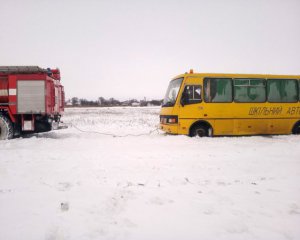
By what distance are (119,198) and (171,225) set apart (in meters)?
1.16

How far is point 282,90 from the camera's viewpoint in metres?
12.5

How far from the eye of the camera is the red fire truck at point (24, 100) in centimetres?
1141

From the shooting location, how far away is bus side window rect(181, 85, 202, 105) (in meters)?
11.2

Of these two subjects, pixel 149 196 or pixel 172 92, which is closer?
pixel 149 196

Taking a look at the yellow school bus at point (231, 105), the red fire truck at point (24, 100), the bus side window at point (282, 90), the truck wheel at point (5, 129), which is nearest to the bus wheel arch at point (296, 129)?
the yellow school bus at point (231, 105)

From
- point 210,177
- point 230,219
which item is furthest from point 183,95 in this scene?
→ point 230,219

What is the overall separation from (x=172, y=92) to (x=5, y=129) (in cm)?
748

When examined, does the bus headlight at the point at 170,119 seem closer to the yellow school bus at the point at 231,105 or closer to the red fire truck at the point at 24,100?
the yellow school bus at the point at 231,105

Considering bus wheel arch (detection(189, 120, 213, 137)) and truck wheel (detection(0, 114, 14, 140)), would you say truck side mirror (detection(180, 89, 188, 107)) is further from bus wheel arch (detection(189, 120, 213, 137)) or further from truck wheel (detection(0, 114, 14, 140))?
truck wheel (detection(0, 114, 14, 140))

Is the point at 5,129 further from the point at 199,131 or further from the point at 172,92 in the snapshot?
the point at 199,131

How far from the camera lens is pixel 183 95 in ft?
36.9

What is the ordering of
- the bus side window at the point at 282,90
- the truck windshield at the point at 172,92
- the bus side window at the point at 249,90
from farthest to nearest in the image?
the bus side window at the point at 282,90 → the bus side window at the point at 249,90 → the truck windshield at the point at 172,92

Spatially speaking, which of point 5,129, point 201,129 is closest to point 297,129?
point 201,129

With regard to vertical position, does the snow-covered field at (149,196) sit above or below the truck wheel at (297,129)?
below
